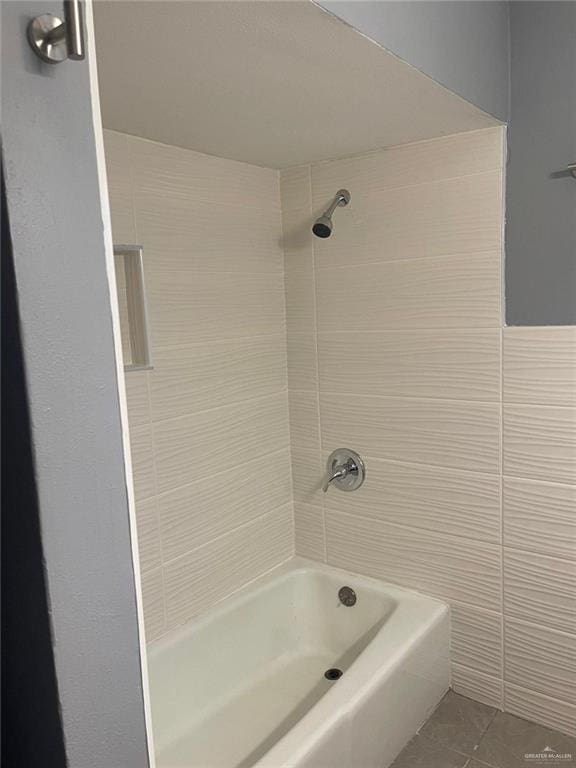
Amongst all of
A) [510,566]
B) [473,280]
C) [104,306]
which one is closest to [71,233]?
[104,306]

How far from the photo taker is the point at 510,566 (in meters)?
1.71

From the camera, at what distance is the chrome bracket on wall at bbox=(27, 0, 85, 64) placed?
53 cm

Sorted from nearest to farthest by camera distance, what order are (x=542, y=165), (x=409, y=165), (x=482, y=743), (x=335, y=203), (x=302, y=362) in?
(x=542, y=165), (x=482, y=743), (x=409, y=165), (x=335, y=203), (x=302, y=362)

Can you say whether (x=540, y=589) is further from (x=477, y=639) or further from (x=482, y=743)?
(x=482, y=743)

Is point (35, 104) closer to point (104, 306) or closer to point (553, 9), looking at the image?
point (104, 306)

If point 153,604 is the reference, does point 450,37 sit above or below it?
above

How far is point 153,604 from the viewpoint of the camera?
1.69 metres

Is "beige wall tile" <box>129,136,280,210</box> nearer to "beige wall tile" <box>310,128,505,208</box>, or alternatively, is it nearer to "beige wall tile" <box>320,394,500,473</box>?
"beige wall tile" <box>310,128,505,208</box>

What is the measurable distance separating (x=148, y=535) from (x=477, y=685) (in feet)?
3.70


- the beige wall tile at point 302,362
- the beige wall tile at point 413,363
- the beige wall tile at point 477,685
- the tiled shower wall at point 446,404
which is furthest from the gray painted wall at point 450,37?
the beige wall tile at point 477,685

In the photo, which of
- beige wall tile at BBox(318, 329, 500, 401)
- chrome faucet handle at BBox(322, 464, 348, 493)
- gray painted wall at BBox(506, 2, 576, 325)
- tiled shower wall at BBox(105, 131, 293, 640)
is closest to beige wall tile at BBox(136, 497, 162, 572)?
tiled shower wall at BBox(105, 131, 293, 640)

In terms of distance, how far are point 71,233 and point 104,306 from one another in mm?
78

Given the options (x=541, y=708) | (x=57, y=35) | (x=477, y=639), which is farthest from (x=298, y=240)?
(x=541, y=708)

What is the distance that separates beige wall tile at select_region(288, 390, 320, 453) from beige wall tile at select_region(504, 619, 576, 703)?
0.85m
